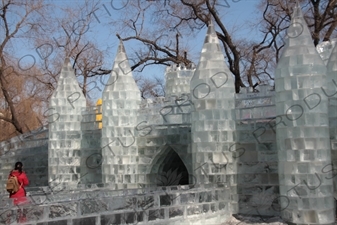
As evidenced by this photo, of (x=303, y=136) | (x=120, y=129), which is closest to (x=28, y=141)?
(x=120, y=129)

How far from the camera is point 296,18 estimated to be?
28.4 feet

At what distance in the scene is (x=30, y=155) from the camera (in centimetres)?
1538

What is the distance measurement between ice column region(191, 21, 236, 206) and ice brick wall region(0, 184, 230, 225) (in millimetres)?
412

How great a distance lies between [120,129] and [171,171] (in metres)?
1.95

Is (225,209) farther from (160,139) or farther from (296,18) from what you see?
(296,18)

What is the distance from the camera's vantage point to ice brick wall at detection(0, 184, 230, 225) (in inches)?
263

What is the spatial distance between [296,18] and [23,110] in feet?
58.3

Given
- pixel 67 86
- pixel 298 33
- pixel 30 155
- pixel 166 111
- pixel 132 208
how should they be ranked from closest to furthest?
pixel 132 208 < pixel 298 33 < pixel 166 111 < pixel 67 86 < pixel 30 155

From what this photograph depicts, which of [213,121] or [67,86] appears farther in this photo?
[67,86]

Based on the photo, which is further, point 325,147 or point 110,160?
point 110,160

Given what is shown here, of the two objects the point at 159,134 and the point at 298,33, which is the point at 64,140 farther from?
the point at 298,33

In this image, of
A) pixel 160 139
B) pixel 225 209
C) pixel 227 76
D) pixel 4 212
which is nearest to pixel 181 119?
pixel 160 139

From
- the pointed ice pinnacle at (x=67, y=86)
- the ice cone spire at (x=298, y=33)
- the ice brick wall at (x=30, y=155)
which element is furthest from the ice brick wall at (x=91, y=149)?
the ice cone spire at (x=298, y=33)

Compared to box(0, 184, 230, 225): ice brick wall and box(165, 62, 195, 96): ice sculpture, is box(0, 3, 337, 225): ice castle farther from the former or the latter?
box(165, 62, 195, 96): ice sculpture
